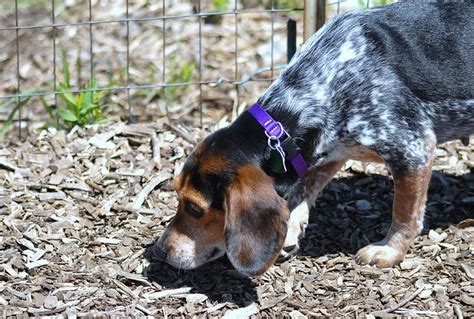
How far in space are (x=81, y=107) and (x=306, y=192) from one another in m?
1.78

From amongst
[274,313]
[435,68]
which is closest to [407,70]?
[435,68]

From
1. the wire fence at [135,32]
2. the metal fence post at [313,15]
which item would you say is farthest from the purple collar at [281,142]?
the wire fence at [135,32]

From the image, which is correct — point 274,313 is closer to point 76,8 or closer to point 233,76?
point 233,76

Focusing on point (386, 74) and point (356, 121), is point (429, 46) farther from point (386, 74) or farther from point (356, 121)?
point (356, 121)

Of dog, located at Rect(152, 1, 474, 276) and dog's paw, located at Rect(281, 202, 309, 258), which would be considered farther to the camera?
dog's paw, located at Rect(281, 202, 309, 258)

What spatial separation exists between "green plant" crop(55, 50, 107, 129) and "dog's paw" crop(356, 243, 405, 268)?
222 cm

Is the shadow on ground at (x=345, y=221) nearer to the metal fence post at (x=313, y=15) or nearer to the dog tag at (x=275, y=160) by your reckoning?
the dog tag at (x=275, y=160)

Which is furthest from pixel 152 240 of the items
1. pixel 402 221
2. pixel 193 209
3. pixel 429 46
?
pixel 429 46

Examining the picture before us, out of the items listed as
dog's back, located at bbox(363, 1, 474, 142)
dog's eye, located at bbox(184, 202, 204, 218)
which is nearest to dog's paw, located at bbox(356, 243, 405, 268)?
dog's back, located at bbox(363, 1, 474, 142)

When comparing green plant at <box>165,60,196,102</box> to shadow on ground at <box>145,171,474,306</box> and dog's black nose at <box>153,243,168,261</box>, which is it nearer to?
shadow on ground at <box>145,171,474,306</box>

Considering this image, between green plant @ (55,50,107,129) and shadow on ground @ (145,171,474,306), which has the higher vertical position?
green plant @ (55,50,107,129)

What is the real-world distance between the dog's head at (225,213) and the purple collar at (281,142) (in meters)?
0.15

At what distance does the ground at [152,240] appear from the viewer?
16.8 ft

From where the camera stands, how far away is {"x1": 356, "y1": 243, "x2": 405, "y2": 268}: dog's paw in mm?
5469
